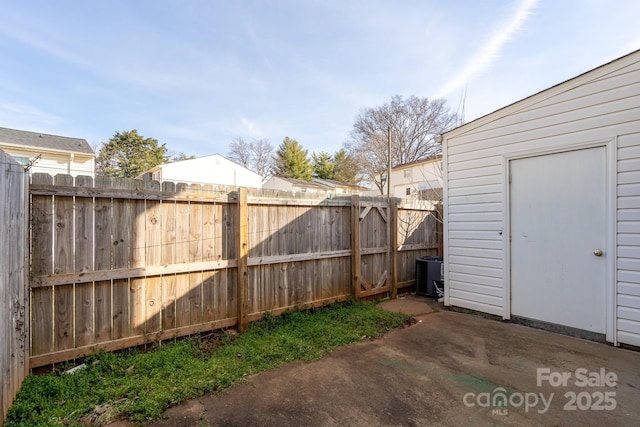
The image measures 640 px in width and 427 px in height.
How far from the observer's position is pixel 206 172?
1820 cm

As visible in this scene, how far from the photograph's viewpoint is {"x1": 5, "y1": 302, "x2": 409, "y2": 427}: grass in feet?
6.14

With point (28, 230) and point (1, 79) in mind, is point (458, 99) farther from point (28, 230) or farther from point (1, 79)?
point (1, 79)

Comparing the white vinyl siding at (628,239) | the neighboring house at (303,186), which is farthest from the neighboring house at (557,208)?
the neighboring house at (303,186)

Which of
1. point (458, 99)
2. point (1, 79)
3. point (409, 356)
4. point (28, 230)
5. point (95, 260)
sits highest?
point (1, 79)

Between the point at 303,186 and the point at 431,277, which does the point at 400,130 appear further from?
the point at 431,277

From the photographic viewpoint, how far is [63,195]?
2.39 metres

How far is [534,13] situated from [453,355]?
17.8 feet

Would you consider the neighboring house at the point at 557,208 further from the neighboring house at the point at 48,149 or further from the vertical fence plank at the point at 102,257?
the neighboring house at the point at 48,149

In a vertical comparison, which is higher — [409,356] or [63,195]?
[63,195]

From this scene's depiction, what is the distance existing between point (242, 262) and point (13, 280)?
1.87 m

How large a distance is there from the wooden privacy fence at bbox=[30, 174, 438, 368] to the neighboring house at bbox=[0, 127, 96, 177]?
9967mm

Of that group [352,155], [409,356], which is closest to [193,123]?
[352,155]

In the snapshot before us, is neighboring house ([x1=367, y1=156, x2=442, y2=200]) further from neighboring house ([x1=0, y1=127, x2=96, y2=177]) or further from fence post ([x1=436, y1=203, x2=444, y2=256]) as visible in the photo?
neighboring house ([x1=0, y1=127, x2=96, y2=177])

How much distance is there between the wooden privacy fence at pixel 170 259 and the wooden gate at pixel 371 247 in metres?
0.05
